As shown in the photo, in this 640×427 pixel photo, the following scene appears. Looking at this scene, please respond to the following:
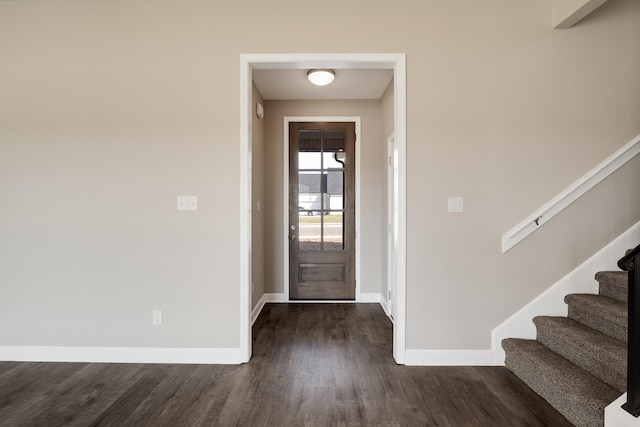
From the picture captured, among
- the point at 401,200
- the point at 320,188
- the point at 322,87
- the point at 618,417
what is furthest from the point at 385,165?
the point at 618,417

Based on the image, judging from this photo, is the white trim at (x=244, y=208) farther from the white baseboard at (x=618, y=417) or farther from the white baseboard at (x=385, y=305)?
the white baseboard at (x=618, y=417)

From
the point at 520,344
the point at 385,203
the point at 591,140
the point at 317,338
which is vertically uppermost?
the point at 591,140

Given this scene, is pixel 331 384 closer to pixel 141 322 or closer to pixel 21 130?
pixel 141 322

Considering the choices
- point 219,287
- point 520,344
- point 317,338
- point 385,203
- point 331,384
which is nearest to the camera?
point 331,384

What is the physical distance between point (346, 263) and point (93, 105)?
309cm

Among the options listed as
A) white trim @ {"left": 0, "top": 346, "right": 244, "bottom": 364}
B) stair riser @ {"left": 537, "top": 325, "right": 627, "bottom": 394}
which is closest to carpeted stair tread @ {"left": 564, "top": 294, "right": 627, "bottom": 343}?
stair riser @ {"left": 537, "top": 325, "right": 627, "bottom": 394}

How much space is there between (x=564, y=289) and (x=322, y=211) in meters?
2.59

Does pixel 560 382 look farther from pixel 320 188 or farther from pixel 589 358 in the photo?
pixel 320 188

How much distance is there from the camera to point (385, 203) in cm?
391

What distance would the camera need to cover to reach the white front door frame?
250 cm

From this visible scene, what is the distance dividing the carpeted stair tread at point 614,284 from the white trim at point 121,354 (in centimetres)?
276

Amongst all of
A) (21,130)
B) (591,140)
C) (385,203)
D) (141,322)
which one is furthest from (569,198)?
(21,130)

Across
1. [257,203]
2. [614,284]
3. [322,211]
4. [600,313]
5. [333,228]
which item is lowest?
[600,313]

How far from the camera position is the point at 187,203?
2.54 meters
